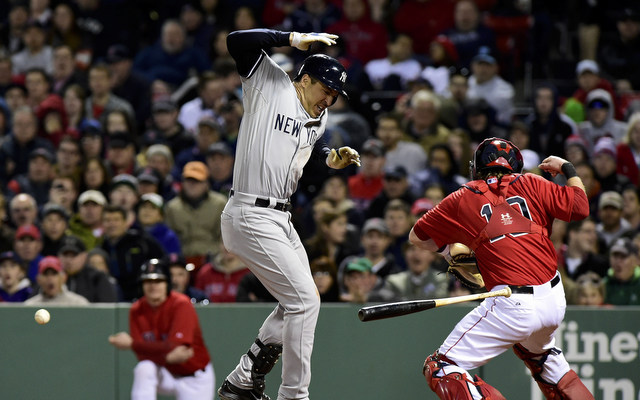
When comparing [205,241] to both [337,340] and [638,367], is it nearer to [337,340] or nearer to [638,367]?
[337,340]

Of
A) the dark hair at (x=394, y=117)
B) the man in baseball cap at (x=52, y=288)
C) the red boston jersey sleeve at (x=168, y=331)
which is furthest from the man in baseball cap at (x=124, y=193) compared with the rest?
the dark hair at (x=394, y=117)

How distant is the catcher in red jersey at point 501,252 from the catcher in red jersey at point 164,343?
8.61 feet

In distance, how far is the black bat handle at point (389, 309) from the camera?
6701 millimetres

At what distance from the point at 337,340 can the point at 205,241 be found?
7.93 ft

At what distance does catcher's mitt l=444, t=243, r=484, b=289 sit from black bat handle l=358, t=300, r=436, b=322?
57 centimetres

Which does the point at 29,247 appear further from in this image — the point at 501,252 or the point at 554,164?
the point at 554,164

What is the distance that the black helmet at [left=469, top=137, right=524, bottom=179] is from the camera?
713 centimetres

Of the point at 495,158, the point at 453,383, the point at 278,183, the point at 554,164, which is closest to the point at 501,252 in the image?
the point at 495,158

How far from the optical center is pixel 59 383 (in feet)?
30.7

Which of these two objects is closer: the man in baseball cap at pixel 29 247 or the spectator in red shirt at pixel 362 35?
the man in baseball cap at pixel 29 247

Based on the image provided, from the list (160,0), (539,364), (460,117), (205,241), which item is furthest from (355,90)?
(539,364)

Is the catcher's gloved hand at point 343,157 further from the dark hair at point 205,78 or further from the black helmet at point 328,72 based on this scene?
the dark hair at point 205,78

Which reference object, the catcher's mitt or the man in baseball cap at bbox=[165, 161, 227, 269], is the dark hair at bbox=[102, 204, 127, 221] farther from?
the catcher's mitt

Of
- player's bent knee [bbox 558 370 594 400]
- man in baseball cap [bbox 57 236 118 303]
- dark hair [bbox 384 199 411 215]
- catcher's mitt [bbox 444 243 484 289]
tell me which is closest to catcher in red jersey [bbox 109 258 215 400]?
man in baseball cap [bbox 57 236 118 303]
